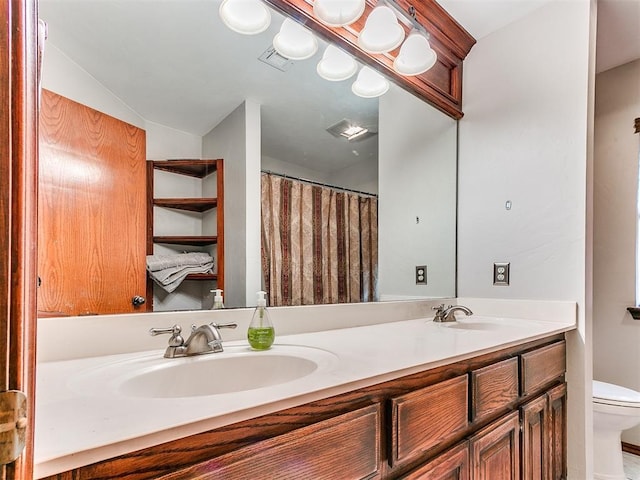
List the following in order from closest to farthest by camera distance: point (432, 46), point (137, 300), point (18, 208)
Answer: point (18, 208) → point (137, 300) → point (432, 46)

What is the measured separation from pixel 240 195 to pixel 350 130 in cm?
63

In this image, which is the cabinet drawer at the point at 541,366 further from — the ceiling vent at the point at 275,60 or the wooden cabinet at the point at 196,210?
the ceiling vent at the point at 275,60

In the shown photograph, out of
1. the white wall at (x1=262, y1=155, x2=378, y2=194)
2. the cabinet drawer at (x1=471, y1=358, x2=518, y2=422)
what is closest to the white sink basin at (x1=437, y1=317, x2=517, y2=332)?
the cabinet drawer at (x1=471, y1=358, x2=518, y2=422)

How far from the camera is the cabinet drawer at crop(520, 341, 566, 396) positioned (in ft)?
3.92

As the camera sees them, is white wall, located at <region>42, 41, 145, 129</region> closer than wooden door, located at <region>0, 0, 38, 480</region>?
No

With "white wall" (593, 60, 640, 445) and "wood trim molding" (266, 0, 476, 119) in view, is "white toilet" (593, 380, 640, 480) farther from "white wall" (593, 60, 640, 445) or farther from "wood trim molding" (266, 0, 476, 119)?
"wood trim molding" (266, 0, 476, 119)

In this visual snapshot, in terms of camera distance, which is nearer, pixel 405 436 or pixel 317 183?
pixel 405 436

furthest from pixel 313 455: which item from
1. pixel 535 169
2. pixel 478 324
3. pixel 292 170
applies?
pixel 535 169

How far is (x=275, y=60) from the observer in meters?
1.28

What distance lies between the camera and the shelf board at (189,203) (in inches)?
41.2

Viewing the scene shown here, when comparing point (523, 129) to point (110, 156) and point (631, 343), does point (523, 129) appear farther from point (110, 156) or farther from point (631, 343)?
point (110, 156)

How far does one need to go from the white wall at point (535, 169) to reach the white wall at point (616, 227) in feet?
3.06

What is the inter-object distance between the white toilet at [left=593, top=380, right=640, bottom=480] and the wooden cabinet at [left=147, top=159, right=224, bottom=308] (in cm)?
177

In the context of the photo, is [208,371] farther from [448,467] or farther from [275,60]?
[275,60]
